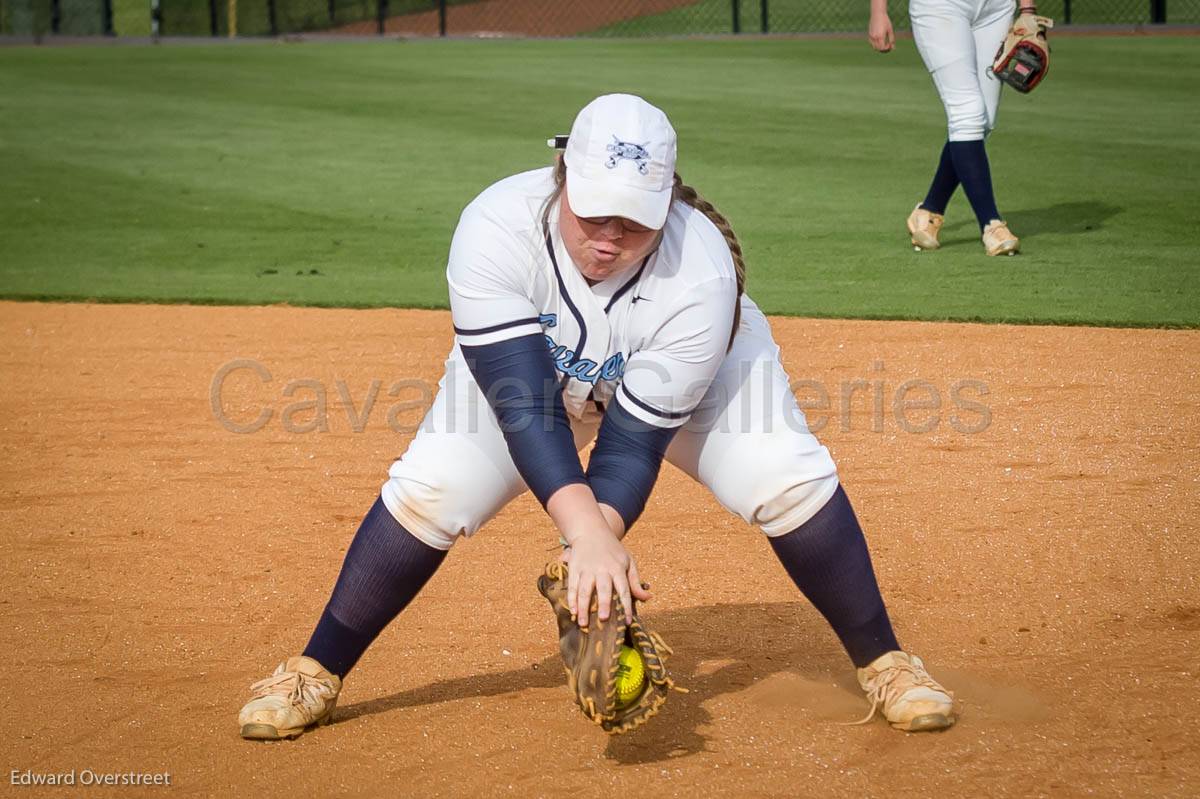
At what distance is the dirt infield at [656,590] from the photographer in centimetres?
307

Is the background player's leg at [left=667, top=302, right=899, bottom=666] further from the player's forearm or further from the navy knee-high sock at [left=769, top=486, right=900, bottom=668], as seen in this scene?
the player's forearm

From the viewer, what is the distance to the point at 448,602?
4.05 m

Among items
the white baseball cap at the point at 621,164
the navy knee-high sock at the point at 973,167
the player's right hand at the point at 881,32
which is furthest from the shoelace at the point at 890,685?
the player's right hand at the point at 881,32

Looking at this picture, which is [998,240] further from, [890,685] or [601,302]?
[601,302]

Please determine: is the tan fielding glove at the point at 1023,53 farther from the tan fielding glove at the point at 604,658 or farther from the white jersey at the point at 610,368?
the tan fielding glove at the point at 604,658

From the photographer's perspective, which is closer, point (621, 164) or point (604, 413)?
point (621, 164)

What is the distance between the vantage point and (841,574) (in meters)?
3.17

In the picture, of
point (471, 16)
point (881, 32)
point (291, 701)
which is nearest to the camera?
point (291, 701)

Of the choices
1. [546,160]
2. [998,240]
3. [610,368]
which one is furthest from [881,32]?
[610,368]

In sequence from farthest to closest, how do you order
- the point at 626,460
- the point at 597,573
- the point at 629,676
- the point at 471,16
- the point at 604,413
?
1. the point at 471,16
2. the point at 604,413
3. the point at 626,460
4. the point at 629,676
5. the point at 597,573

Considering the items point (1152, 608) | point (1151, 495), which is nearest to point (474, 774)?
point (1152, 608)

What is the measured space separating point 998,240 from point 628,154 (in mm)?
5839

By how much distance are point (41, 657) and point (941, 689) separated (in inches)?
86.6

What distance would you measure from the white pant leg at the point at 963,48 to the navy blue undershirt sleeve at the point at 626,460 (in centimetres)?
549
